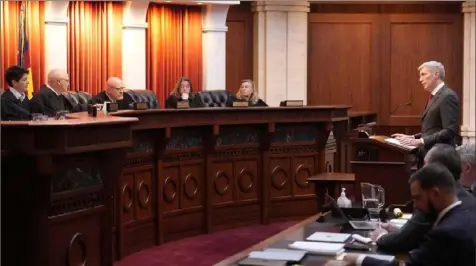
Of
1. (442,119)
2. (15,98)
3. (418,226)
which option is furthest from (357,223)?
(15,98)

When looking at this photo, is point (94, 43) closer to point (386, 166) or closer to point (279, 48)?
point (279, 48)

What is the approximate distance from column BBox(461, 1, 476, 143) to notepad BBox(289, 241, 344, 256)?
930 cm

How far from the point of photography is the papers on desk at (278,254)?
3.42 m

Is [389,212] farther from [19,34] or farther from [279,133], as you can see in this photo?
Result: [19,34]

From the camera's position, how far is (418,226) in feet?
11.7

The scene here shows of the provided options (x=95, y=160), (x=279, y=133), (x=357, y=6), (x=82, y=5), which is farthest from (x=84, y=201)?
(x=357, y=6)

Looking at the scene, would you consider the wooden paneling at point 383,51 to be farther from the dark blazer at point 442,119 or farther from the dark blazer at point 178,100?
the dark blazer at point 442,119

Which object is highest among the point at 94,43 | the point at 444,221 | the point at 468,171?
the point at 94,43

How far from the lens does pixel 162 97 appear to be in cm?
1226

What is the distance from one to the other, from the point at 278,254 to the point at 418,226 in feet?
1.94

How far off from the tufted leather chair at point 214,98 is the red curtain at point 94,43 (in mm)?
2405

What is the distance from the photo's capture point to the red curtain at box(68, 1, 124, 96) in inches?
430

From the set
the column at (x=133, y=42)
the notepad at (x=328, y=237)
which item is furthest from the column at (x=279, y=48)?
the notepad at (x=328, y=237)

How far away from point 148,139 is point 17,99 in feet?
4.34
